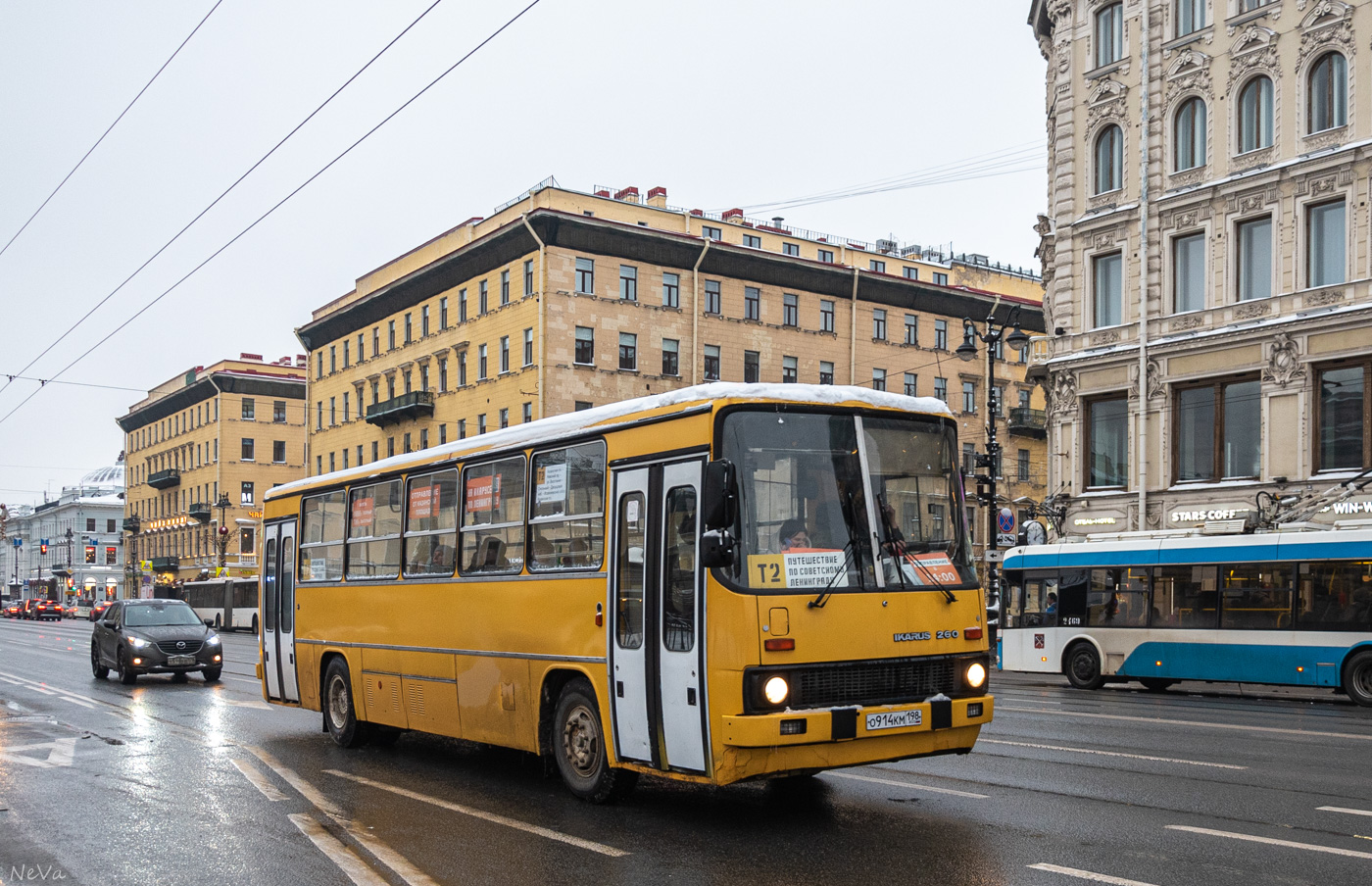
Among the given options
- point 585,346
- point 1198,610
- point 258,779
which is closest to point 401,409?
point 585,346

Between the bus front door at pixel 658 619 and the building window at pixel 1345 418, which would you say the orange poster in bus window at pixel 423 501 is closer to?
the bus front door at pixel 658 619

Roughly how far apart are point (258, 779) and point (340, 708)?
2892 millimetres

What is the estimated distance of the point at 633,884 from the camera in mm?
7016

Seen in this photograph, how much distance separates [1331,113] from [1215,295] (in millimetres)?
4776

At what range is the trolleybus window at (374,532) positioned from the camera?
42.3 feet

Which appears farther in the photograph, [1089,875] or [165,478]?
[165,478]

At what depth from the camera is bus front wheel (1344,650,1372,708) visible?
20016mm

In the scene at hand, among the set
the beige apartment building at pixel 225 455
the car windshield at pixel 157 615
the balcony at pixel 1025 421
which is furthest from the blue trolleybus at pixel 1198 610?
the beige apartment building at pixel 225 455

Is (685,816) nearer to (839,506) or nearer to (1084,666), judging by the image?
(839,506)

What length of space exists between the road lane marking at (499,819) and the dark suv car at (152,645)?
522 inches

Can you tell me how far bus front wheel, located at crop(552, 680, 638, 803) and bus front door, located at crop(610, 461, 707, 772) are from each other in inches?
14.3

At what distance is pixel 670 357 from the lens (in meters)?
57.5

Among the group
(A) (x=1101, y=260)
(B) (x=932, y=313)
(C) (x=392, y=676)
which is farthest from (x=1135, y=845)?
(B) (x=932, y=313)

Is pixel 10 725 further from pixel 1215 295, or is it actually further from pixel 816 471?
pixel 1215 295
